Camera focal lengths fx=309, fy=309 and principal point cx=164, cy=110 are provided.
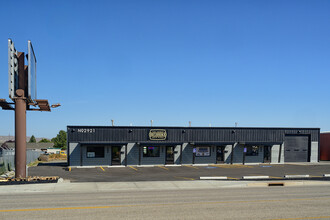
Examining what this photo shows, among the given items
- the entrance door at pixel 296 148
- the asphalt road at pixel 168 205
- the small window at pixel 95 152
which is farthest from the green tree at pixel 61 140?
the asphalt road at pixel 168 205

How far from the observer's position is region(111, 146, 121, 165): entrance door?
125 feet

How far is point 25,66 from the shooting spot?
23047 mm

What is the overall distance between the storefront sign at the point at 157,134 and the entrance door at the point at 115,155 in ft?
14.2

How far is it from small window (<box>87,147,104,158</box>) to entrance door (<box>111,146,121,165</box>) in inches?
50.8

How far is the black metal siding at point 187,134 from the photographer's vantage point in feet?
122

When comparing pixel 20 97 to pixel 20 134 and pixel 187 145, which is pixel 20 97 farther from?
pixel 187 145

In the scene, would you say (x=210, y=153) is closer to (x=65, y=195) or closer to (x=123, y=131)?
(x=123, y=131)

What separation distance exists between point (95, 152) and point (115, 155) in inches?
97.2

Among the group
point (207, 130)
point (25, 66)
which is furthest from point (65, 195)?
point (207, 130)

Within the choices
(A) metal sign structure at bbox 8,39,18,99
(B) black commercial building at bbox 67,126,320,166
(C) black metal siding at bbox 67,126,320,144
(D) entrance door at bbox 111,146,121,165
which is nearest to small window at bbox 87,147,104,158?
(B) black commercial building at bbox 67,126,320,166

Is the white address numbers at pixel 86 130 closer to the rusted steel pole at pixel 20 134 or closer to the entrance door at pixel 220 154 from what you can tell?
the rusted steel pole at pixel 20 134

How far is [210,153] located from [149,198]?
86.8ft

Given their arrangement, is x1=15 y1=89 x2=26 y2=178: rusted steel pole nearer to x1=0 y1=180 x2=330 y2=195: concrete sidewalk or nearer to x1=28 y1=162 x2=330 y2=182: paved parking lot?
x1=0 y1=180 x2=330 y2=195: concrete sidewalk

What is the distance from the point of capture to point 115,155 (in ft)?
126
